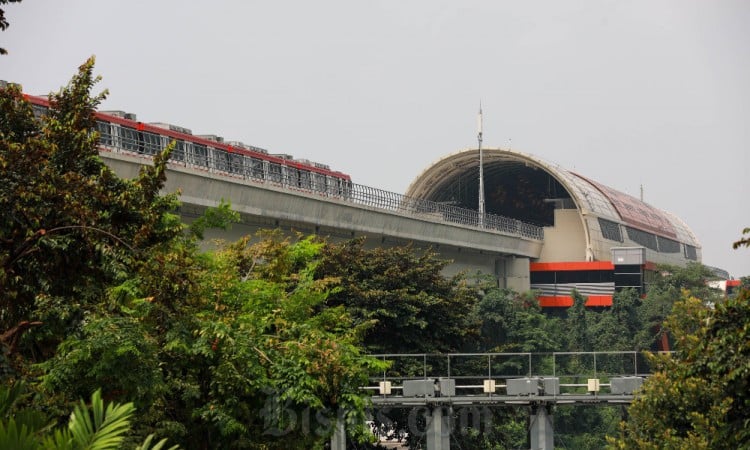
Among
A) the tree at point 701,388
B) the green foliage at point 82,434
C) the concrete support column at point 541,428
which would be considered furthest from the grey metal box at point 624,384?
the green foliage at point 82,434

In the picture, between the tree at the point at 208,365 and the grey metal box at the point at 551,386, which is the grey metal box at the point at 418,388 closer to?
the grey metal box at the point at 551,386

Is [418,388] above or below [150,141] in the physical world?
below

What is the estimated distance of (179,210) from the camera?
43.0 meters

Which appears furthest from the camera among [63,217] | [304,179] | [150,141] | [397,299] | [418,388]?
[304,179]

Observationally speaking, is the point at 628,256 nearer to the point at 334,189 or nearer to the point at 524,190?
the point at 524,190

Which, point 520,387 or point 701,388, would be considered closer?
point 701,388

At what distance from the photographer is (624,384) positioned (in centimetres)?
4159

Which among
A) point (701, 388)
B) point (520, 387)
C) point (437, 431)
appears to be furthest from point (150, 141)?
point (701, 388)

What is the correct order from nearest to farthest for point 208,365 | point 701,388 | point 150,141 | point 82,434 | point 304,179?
point 82,434 → point 208,365 → point 701,388 → point 150,141 → point 304,179

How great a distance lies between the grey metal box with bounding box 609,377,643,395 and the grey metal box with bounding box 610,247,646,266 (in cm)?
4382

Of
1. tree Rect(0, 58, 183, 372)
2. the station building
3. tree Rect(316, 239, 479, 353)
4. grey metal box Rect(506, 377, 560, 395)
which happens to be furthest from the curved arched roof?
tree Rect(0, 58, 183, 372)

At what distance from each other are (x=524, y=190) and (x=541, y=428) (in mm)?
56650

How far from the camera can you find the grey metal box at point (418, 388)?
42094 millimetres

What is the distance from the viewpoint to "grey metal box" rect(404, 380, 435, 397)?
42.1m
